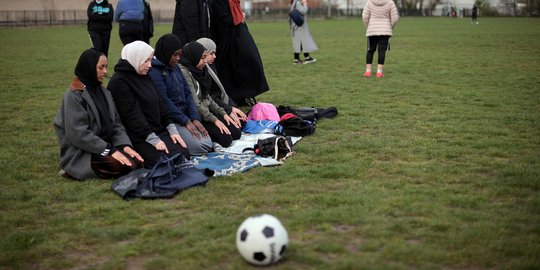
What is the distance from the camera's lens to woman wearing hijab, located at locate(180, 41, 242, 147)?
310 inches

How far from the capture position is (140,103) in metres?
7.02

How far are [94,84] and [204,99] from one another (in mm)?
2115

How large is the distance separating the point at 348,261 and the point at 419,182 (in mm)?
2120

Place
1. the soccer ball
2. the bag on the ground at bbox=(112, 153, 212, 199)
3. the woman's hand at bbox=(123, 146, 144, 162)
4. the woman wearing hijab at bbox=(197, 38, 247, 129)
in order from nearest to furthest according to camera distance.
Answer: the soccer ball → the bag on the ground at bbox=(112, 153, 212, 199) → the woman's hand at bbox=(123, 146, 144, 162) → the woman wearing hijab at bbox=(197, 38, 247, 129)

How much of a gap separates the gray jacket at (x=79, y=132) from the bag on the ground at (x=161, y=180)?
472 mm

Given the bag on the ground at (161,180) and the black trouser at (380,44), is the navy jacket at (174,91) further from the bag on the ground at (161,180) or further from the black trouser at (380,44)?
the black trouser at (380,44)

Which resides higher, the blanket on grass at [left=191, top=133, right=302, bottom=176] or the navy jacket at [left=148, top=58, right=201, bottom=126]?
the navy jacket at [left=148, top=58, right=201, bottom=126]

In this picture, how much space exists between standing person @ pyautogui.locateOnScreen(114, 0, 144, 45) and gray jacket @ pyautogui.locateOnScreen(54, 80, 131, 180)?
5.45m

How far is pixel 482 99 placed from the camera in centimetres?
1089

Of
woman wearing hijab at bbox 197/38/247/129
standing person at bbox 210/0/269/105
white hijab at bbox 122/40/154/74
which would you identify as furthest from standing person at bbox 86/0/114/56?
white hijab at bbox 122/40/154/74

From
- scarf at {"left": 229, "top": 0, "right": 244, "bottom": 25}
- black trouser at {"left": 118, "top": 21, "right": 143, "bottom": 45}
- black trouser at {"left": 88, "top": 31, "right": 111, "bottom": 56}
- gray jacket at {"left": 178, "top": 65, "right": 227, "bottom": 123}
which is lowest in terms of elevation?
gray jacket at {"left": 178, "top": 65, "right": 227, "bottom": 123}

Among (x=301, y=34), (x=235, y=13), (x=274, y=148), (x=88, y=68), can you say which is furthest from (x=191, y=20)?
(x=301, y=34)

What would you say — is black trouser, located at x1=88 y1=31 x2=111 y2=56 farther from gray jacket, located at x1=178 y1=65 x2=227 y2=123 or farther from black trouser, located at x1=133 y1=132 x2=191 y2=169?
black trouser, located at x1=133 y1=132 x2=191 y2=169

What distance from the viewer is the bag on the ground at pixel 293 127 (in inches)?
328
